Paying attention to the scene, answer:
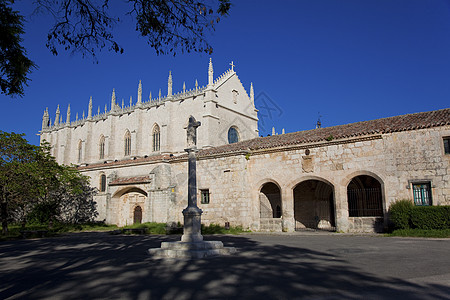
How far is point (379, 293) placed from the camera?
4961mm

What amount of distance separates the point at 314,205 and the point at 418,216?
7.26 m

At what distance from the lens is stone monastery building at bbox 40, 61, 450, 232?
15352 millimetres

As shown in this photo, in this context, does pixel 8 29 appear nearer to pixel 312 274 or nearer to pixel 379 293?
pixel 312 274

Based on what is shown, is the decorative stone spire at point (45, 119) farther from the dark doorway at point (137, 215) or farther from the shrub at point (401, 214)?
the shrub at point (401, 214)

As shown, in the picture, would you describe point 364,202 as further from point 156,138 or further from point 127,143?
point 127,143

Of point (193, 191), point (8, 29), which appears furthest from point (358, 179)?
point (8, 29)

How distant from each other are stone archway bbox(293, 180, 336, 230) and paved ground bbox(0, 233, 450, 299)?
1138cm

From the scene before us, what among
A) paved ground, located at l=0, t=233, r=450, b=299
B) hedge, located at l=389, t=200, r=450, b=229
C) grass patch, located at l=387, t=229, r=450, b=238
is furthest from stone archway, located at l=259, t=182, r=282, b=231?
paved ground, located at l=0, t=233, r=450, b=299

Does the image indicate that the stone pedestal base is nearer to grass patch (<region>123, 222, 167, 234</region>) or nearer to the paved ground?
the paved ground

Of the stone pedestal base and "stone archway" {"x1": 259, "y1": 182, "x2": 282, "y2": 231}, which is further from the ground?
"stone archway" {"x1": 259, "y1": 182, "x2": 282, "y2": 231}

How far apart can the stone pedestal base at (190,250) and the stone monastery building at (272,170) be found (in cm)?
917

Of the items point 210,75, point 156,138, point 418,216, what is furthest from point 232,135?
point 418,216

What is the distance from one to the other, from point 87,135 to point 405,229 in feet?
117

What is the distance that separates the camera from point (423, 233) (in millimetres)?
13375
